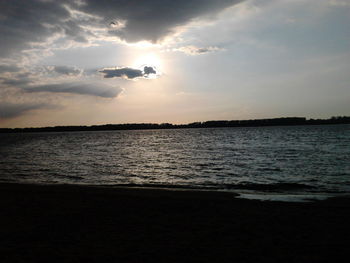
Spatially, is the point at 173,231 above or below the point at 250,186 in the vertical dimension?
above

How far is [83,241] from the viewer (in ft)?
27.6

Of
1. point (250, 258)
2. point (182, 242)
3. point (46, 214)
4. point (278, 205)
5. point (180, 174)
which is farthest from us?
point (180, 174)

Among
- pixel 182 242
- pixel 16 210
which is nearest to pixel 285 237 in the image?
pixel 182 242

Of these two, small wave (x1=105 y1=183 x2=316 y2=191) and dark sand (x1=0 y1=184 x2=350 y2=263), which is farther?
small wave (x1=105 y1=183 x2=316 y2=191)

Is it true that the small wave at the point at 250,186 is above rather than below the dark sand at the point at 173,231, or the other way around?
below

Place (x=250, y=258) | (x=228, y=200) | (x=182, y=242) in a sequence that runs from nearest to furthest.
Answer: (x=250, y=258) < (x=182, y=242) < (x=228, y=200)

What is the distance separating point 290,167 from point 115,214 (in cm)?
2340

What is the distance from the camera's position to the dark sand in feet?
24.1

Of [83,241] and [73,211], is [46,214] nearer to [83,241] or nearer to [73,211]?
[73,211]

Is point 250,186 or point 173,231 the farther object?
point 250,186

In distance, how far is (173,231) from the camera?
30.8 ft

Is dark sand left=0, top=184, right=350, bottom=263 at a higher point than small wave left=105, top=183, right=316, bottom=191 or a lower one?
higher

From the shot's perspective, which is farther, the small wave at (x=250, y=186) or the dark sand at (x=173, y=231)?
the small wave at (x=250, y=186)

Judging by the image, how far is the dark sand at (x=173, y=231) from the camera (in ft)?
24.1
